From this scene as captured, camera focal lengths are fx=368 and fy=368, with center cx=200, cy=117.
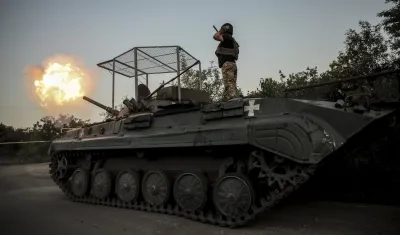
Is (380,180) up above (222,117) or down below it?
below

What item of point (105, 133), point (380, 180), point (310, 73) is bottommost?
point (380, 180)

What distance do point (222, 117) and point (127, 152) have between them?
3.07 meters

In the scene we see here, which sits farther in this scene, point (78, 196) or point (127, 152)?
point (78, 196)

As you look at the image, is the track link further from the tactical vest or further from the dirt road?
the tactical vest

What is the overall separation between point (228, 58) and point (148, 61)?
12.1ft

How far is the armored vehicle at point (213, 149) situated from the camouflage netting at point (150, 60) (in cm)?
45

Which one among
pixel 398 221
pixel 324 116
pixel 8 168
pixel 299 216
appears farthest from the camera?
pixel 299 216

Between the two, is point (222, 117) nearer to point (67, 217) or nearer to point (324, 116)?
point (324, 116)

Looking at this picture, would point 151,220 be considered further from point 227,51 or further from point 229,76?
point 227,51

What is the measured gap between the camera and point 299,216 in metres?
7.10

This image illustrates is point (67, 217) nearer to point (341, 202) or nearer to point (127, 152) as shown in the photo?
point (127, 152)

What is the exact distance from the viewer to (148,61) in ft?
35.4

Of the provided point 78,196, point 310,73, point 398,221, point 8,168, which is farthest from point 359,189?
point 310,73

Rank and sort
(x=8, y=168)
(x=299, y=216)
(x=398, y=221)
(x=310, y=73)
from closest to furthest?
(x=8, y=168) → (x=398, y=221) → (x=299, y=216) → (x=310, y=73)
